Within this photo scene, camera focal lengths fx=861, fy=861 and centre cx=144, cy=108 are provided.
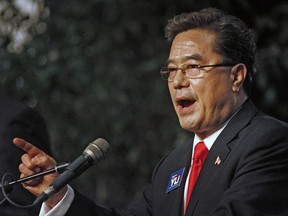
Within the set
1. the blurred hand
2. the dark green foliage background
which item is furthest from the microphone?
the dark green foliage background

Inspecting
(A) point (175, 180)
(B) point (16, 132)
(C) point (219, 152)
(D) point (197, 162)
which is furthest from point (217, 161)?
(B) point (16, 132)

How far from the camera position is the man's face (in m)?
3.40

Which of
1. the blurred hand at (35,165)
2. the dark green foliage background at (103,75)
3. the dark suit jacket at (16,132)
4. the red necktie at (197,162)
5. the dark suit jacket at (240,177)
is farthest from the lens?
the dark green foliage background at (103,75)

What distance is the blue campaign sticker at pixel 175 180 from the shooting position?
3.48 metres

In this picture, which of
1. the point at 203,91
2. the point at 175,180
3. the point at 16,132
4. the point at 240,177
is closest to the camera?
the point at 240,177

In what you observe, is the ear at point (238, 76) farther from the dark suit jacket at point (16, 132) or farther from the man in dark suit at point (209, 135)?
the dark suit jacket at point (16, 132)

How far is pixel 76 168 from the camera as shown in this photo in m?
2.87

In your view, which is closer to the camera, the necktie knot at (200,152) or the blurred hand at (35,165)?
the blurred hand at (35,165)

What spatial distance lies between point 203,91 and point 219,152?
0.85 ft

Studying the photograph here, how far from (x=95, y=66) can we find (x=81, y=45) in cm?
18

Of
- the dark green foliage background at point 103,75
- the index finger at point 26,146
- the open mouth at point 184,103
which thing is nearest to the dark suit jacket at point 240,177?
the open mouth at point 184,103

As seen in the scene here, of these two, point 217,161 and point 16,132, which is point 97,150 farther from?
point 16,132

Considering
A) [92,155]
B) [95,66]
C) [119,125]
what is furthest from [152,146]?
[92,155]

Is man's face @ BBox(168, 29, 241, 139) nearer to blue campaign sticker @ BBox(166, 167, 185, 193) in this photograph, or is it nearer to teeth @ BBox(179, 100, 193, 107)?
teeth @ BBox(179, 100, 193, 107)
